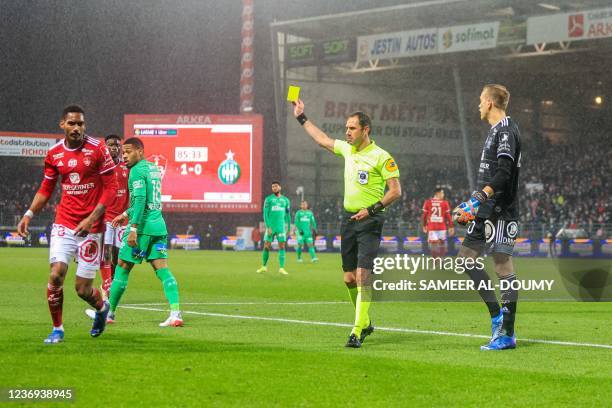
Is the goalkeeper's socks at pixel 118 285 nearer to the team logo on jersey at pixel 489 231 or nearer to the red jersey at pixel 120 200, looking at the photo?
the red jersey at pixel 120 200

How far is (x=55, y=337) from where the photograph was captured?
31.1ft

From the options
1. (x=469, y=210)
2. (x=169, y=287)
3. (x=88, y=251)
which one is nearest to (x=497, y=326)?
(x=469, y=210)

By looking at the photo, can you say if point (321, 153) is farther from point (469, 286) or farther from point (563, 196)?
point (469, 286)

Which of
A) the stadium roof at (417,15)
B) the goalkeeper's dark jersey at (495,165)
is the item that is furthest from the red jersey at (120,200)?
the stadium roof at (417,15)

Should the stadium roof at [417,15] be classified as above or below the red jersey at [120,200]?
above

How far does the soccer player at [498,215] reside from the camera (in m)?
9.45

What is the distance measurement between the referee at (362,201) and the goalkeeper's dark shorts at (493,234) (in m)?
0.86

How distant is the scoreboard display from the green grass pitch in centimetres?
2553

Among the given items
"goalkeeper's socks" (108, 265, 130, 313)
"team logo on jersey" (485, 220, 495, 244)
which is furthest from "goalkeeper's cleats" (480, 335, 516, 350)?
"goalkeeper's socks" (108, 265, 130, 313)

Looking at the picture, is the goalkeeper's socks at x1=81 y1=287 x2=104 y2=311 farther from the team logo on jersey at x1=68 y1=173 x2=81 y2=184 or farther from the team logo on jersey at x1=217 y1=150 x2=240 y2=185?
the team logo on jersey at x1=217 y1=150 x2=240 y2=185

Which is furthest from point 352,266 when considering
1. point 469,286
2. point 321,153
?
point 321,153

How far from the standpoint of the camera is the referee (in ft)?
32.0

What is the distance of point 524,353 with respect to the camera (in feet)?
30.1

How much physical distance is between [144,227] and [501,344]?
4.65 meters
